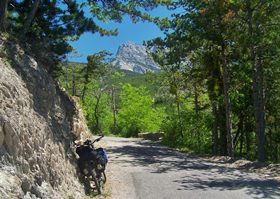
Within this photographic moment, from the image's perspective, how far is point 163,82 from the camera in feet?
136

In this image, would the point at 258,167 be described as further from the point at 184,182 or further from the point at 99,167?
the point at 99,167

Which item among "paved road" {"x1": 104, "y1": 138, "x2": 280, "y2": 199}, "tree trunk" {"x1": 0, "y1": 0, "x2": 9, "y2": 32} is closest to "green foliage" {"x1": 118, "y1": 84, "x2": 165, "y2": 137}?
"paved road" {"x1": 104, "y1": 138, "x2": 280, "y2": 199}

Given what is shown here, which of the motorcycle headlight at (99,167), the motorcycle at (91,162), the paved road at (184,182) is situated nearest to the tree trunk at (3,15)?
the motorcycle at (91,162)

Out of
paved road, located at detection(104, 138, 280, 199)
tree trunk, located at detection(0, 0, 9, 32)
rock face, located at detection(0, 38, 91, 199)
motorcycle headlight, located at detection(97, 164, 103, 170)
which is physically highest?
tree trunk, located at detection(0, 0, 9, 32)

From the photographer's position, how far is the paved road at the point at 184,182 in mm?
12391

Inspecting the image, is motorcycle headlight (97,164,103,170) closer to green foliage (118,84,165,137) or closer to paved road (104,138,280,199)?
paved road (104,138,280,199)

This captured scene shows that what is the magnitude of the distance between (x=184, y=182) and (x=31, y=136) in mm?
6823

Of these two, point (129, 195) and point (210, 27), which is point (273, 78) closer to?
point (210, 27)

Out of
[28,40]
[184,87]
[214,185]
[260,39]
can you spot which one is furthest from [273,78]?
[28,40]

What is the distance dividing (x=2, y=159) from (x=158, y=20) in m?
10.2

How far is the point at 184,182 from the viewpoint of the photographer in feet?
47.6

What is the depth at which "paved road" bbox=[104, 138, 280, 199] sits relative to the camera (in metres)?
12.4

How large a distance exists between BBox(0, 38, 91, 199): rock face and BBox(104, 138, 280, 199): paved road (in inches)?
86.4

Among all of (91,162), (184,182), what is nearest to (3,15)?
(91,162)
